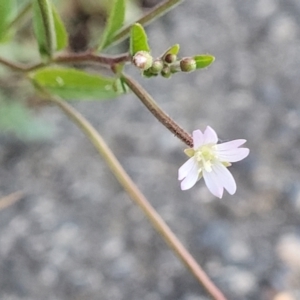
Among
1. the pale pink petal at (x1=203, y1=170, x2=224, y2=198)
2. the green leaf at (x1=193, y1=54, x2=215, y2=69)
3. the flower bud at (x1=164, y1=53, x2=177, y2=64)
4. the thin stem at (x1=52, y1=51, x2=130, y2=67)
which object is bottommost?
the pale pink petal at (x1=203, y1=170, x2=224, y2=198)

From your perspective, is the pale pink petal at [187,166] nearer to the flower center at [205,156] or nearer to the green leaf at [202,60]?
the flower center at [205,156]

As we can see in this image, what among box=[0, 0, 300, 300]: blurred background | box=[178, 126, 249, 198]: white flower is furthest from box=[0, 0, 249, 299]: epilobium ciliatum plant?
box=[0, 0, 300, 300]: blurred background

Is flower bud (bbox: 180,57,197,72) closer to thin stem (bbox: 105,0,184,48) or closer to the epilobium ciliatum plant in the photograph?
the epilobium ciliatum plant

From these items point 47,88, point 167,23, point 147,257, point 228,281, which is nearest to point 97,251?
point 147,257

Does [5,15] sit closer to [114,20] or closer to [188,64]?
[114,20]

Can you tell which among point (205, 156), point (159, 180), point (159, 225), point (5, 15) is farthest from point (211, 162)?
point (159, 180)

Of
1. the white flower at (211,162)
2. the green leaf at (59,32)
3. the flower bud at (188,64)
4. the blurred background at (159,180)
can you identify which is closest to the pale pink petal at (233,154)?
the white flower at (211,162)

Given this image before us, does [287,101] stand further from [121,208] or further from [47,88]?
[47,88]
